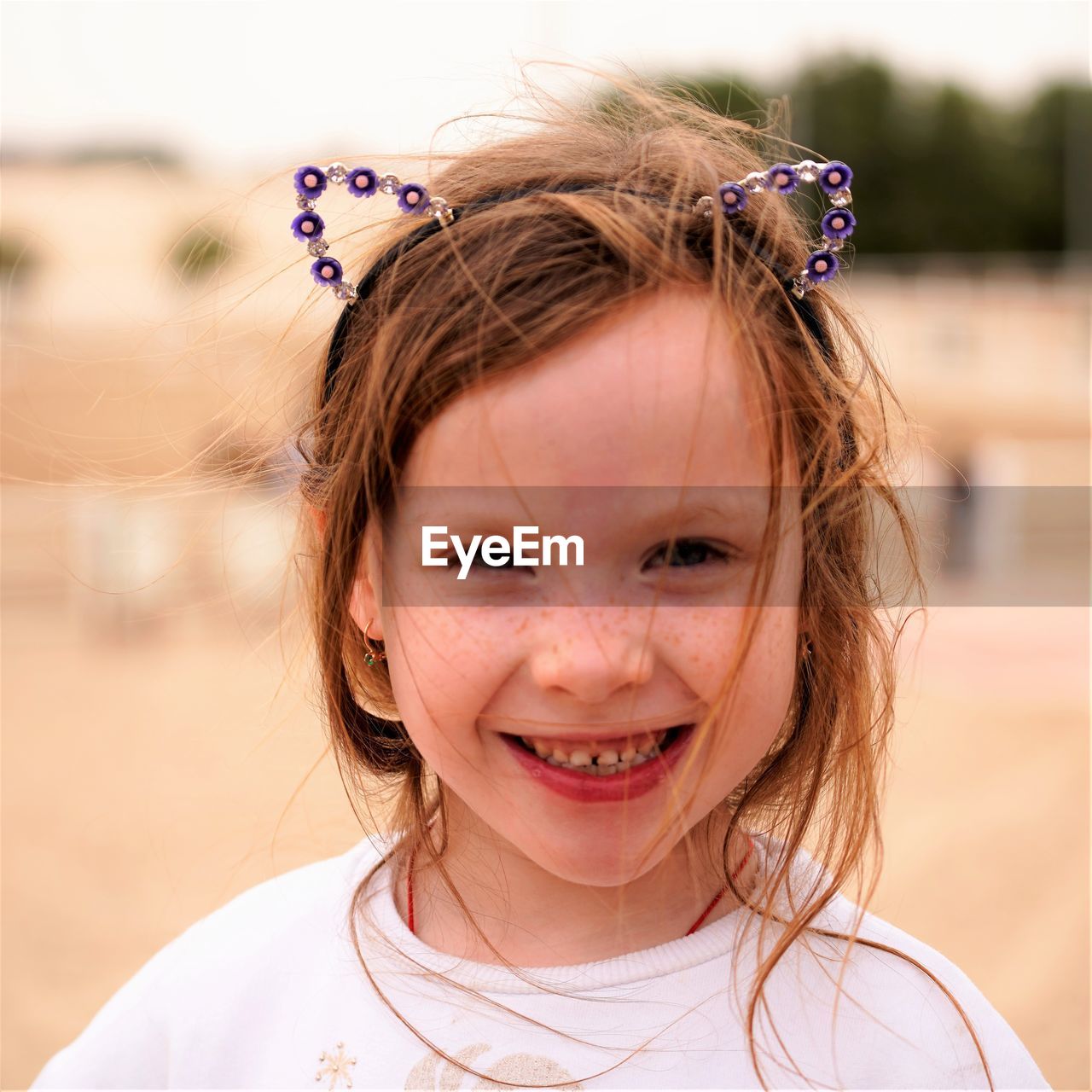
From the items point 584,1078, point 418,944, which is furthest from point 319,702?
point 584,1078

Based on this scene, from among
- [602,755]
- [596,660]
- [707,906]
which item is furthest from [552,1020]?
[596,660]

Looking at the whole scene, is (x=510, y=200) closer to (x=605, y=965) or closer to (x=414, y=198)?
(x=414, y=198)

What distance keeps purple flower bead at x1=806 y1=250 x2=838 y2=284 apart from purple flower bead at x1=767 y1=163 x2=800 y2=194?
0.08 m

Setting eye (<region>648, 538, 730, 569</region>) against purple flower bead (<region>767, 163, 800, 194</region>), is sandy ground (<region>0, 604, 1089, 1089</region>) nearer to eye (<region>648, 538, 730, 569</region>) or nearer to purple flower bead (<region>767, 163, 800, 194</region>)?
eye (<region>648, 538, 730, 569</region>)

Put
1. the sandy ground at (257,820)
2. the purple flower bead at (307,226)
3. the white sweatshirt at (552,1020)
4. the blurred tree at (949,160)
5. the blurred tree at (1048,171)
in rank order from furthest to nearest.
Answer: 1. the blurred tree at (949,160)
2. the blurred tree at (1048,171)
3. the sandy ground at (257,820)
4. the purple flower bead at (307,226)
5. the white sweatshirt at (552,1020)

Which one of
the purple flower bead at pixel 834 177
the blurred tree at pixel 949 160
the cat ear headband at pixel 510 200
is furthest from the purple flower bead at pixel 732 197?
the blurred tree at pixel 949 160

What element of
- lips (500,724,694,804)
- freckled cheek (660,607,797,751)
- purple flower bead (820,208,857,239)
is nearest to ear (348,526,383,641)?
lips (500,724,694,804)

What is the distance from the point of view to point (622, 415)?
1170 millimetres

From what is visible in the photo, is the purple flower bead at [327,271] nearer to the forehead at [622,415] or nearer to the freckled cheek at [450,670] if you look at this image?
the forehead at [622,415]

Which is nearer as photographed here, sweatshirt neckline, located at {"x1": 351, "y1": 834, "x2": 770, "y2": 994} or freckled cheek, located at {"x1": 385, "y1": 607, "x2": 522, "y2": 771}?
freckled cheek, located at {"x1": 385, "y1": 607, "x2": 522, "y2": 771}

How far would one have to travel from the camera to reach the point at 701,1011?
4.29ft

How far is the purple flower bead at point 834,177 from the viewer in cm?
137

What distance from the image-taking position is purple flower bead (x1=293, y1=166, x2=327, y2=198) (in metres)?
1.41

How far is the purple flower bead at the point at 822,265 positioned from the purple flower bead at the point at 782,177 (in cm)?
8
